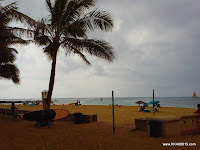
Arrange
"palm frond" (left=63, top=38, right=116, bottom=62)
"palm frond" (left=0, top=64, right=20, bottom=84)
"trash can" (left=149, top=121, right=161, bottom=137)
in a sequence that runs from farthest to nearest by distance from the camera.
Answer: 1. "palm frond" (left=0, top=64, right=20, bottom=84)
2. "palm frond" (left=63, top=38, right=116, bottom=62)
3. "trash can" (left=149, top=121, right=161, bottom=137)

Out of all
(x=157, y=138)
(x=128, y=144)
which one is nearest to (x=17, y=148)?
(x=128, y=144)

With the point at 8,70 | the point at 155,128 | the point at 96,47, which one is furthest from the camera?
the point at 8,70

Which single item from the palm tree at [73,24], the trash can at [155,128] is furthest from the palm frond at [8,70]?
the trash can at [155,128]

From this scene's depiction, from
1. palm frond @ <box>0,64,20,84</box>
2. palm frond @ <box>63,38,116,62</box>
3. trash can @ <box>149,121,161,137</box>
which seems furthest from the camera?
palm frond @ <box>0,64,20,84</box>

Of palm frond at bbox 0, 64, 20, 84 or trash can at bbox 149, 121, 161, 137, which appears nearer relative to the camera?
trash can at bbox 149, 121, 161, 137

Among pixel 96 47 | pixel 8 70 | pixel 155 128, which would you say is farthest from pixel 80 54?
pixel 8 70

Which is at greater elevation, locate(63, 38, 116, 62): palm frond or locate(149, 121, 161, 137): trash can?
locate(63, 38, 116, 62): palm frond

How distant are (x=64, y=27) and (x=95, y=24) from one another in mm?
1779

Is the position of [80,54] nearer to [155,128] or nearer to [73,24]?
[73,24]

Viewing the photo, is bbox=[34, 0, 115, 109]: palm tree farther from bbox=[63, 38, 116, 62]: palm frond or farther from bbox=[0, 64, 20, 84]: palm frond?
bbox=[0, 64, 20, 84]: palm frond

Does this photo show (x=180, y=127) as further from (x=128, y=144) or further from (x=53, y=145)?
(x=53, y=145)

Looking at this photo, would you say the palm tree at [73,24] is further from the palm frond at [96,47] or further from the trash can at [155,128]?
the trash can at [155,128]

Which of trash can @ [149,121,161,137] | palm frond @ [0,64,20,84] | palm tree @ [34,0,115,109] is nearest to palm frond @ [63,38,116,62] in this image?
palm tree @ [34,0,115,109]

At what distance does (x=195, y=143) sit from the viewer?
5.70m
